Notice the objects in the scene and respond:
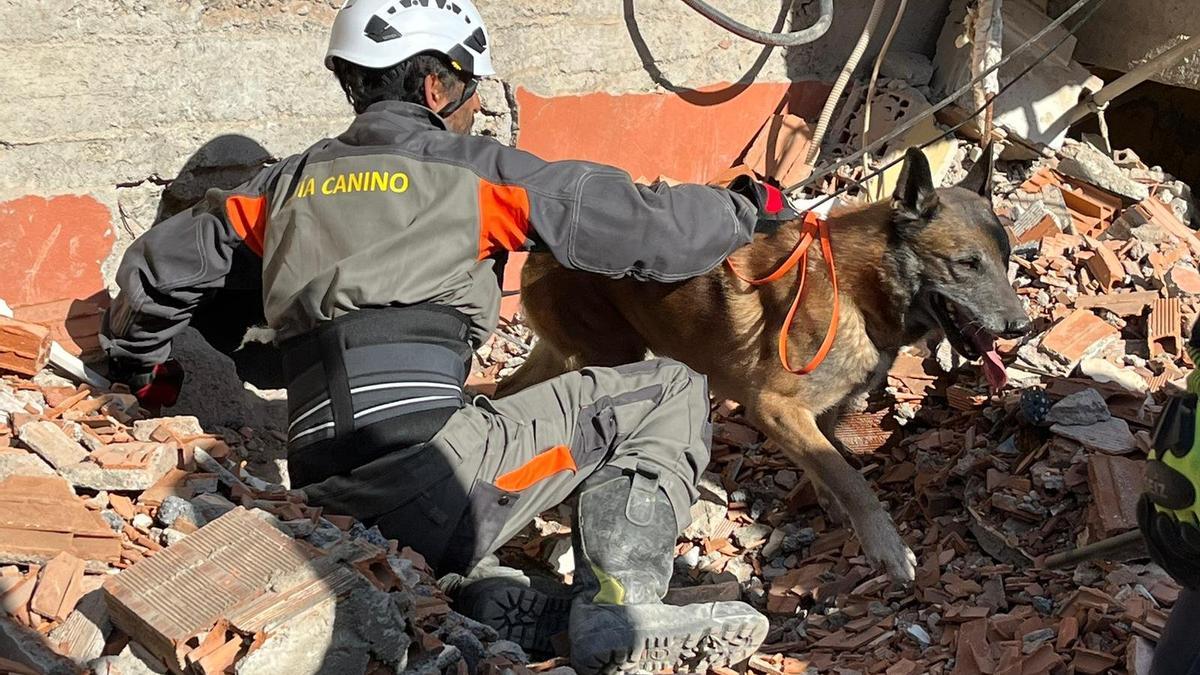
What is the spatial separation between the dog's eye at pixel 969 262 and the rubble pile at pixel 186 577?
277 centimetres

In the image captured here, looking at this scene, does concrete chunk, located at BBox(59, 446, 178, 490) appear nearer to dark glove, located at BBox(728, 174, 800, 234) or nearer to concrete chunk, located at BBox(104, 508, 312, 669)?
concrete chunk, located at BBox(104, 508, 312, 669)

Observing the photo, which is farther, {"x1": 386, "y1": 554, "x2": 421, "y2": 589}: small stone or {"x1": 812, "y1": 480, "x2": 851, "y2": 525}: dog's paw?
{"x1": 812, "y1": 480, "x2": 851, "y2": 525}: dog's paw

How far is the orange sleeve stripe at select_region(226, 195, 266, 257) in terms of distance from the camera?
4.12 m

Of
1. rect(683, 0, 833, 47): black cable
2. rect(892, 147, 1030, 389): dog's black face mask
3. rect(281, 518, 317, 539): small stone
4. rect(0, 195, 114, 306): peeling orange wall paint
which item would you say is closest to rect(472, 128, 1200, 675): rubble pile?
rect(892, 147, 1030, 389): dog's black face mask

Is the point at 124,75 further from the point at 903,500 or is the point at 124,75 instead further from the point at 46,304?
the point at 903,500

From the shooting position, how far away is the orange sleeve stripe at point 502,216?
384 cm

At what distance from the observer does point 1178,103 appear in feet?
29.0

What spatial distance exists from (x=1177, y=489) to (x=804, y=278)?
2.70 meters

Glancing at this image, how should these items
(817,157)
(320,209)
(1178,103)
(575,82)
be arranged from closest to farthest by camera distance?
1. (320,209)
2. (575,82)
3. (817,157)
4. (1178,103)

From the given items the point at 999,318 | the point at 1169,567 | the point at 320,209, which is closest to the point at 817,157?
the point at 999,318

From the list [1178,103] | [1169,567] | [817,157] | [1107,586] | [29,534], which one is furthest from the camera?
[1178,103]

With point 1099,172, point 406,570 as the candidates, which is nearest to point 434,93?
point 406,570

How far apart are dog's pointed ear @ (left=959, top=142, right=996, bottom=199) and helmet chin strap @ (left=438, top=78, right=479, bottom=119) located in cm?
257

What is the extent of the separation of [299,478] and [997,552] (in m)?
2.90
